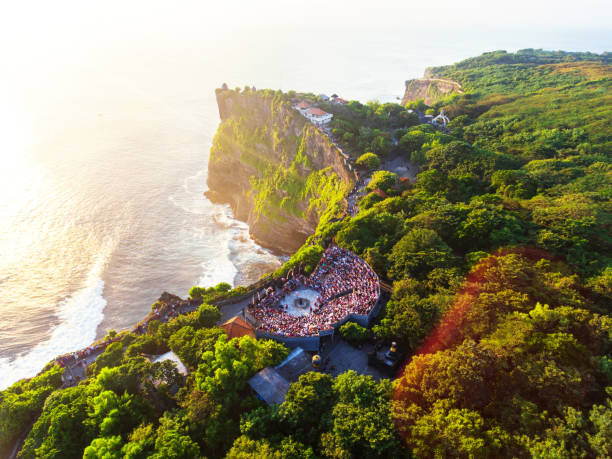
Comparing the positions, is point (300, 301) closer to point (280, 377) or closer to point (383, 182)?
point (280, 377)

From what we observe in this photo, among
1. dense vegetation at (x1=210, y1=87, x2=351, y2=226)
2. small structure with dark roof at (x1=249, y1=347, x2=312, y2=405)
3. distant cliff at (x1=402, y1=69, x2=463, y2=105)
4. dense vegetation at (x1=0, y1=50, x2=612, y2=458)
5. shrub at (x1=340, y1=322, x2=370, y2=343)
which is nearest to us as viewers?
dense vegetation at (x1=0, y1=50, x2=612, y2=458)

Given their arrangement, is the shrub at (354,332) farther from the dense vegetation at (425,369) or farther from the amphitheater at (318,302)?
the amphitheater at (318,302)

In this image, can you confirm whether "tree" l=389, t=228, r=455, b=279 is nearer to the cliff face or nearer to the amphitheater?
the amphitheater

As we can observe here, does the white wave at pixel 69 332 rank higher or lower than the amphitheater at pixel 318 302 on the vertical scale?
lower

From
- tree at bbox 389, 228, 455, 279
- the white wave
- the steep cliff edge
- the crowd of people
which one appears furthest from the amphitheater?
the white wave

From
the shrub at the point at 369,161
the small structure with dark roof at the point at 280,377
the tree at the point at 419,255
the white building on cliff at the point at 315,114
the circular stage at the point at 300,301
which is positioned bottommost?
the circular stage at the point at 300,301

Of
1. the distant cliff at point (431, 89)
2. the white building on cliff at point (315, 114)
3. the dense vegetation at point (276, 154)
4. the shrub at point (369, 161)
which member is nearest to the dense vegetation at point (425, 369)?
the shrub at point (369, 161)
